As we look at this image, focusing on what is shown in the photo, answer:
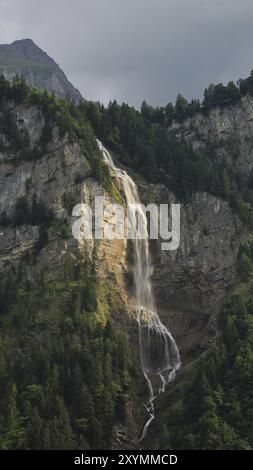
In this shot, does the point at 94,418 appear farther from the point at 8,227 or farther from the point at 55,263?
the point at 8,227

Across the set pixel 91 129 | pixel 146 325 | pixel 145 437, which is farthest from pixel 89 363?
pixel 91 129

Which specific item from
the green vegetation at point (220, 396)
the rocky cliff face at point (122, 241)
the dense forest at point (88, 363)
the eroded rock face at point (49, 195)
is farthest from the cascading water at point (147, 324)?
the eroded rock face at point (49, 195)

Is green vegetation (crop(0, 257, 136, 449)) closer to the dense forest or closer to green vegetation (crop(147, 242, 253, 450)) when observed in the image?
the dense forest

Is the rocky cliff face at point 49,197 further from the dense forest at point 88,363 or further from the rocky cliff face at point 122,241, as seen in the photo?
the dense forest at point 88,363

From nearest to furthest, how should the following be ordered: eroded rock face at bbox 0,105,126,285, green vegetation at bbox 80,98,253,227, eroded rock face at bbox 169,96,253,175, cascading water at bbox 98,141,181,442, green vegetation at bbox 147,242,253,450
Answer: green vegetation at bbox 147,242,253,450 → cascading water at bbox 98,141,181,442 → eroded rock face at bbox 0,105,126,285 → green vegetation at bbox 80,98,253,227 → eroded rock face at bbox 169,96,253,175

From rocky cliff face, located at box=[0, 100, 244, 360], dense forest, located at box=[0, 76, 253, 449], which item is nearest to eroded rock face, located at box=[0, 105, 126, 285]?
rocky cliff face, located at box=[0, 100, 244, 360]

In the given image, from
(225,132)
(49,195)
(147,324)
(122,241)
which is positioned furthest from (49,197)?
(225,132)
